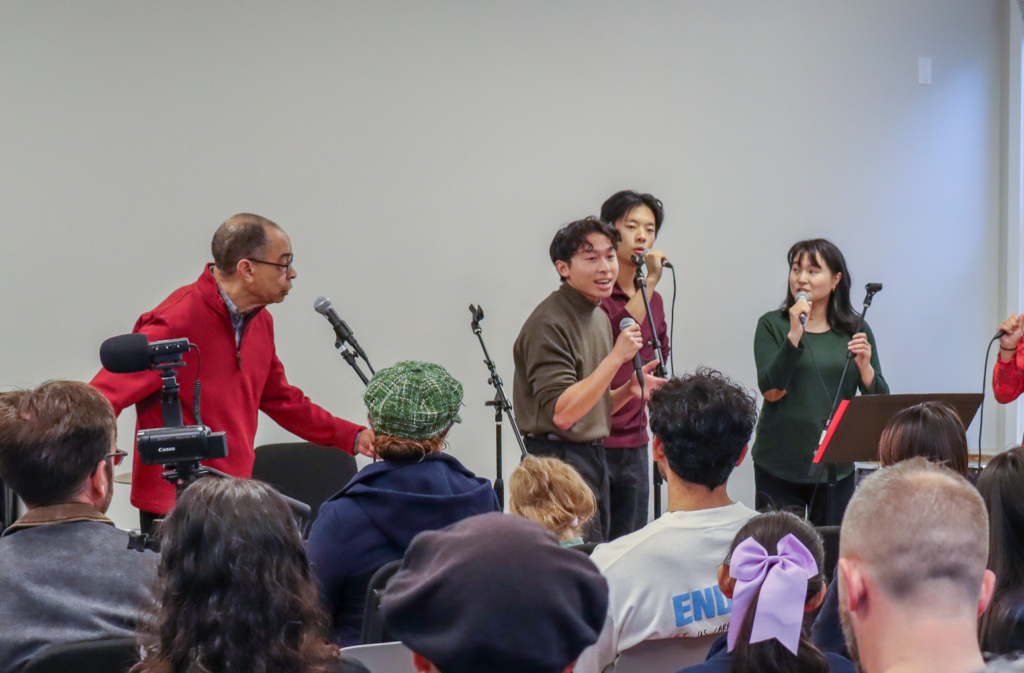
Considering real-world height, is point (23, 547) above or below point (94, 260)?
below

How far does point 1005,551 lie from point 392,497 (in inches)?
44.4

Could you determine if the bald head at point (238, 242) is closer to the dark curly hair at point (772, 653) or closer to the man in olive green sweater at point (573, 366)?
the man in olive green sweater at point (573, 366)

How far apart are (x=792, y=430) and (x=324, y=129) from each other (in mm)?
2382

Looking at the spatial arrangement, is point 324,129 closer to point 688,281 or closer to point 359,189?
point 359,189

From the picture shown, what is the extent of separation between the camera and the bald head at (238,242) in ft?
9.61

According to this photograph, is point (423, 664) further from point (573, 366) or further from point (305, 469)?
point (305, 469)

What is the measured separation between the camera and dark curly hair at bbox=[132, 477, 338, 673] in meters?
1.21

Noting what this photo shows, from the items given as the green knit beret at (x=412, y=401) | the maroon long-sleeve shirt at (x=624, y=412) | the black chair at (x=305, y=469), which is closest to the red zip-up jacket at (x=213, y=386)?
the black chair at (x=305, y=469)

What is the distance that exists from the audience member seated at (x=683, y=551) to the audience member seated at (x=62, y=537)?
0.79 m

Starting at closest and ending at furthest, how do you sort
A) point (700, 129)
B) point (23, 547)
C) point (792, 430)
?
point (23, 547) < point (792, 430) < point (700, 129)

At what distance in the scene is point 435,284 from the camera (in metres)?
4.45

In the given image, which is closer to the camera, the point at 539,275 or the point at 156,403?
the point at 156,403

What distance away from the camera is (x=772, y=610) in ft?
4.29

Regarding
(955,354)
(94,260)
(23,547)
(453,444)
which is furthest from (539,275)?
(23,547)
